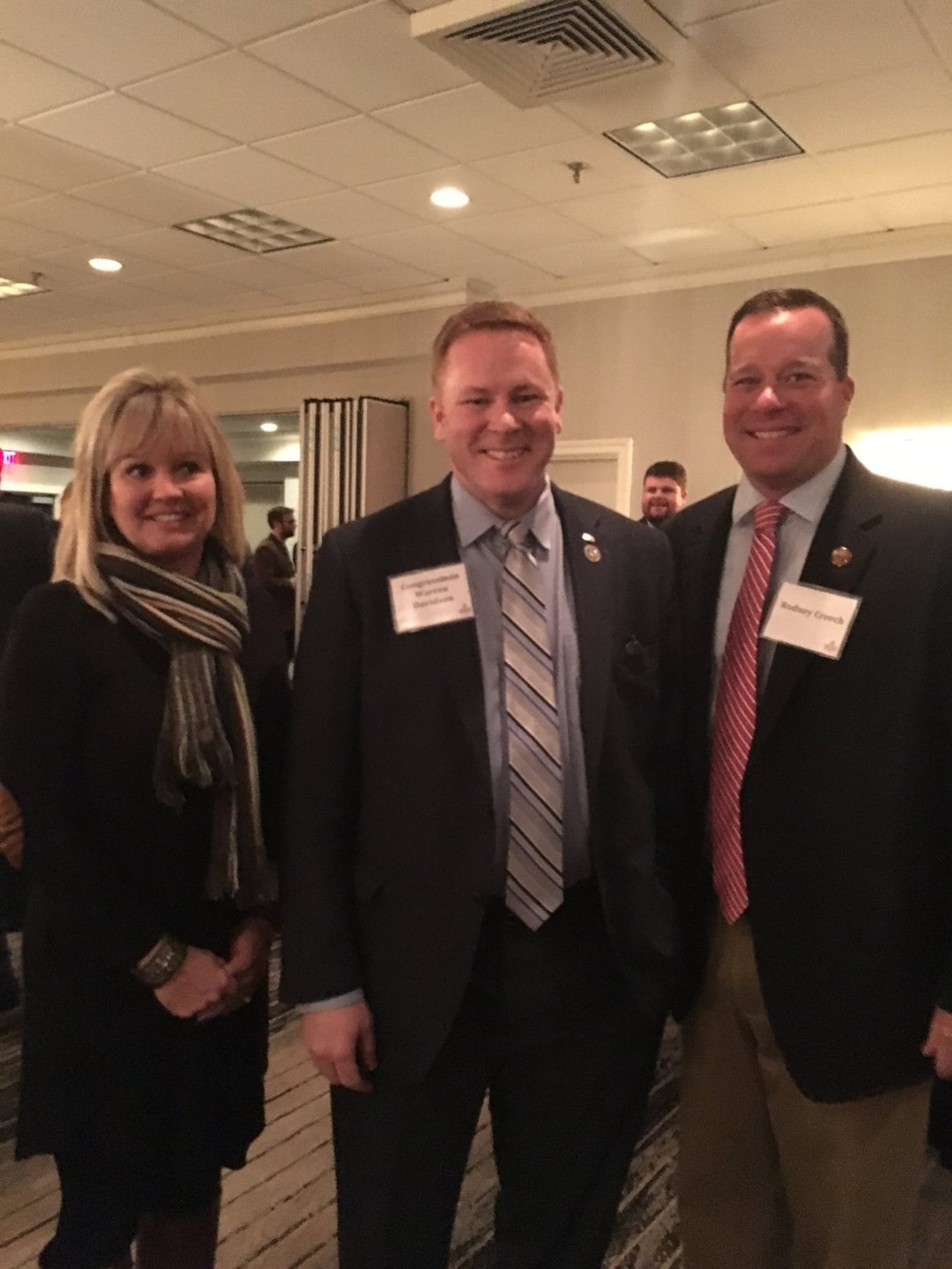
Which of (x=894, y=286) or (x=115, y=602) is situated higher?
(x=894, y=286)

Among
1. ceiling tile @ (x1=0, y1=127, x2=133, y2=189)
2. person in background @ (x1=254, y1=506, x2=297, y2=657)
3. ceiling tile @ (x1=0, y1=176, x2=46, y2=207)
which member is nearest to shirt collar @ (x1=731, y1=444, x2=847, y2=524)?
ceiling tile @ (x1=0, y1=127, x2=133, y2=189)

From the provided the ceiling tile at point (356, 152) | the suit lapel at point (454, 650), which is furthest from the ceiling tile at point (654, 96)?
the suit lapel at point (454, 650)

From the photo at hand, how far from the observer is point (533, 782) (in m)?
1.49

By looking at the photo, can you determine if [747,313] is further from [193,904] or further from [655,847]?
[193,904]

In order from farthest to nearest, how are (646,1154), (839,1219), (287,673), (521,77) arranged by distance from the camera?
(521,77) → (646,1154) → (287,673) → (839,1219)

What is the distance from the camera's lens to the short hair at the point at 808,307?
1.62 metres

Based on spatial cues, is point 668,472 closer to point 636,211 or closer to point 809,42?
point 636,211

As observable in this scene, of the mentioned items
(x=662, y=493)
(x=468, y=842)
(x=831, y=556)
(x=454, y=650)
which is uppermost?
(x=662, y=493)

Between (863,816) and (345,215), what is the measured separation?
15.8 feet

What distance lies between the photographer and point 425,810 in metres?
1.47

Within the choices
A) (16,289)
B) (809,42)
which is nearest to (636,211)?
(809,42)

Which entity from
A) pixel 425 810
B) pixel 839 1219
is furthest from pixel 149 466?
pixel 839 1219

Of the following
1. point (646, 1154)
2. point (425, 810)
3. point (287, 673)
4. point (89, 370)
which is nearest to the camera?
point (425, 810)

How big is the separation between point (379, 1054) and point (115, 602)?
31.6 inches
